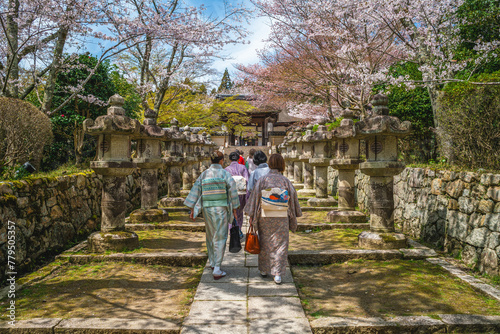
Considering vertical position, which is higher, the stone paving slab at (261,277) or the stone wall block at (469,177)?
the stone wall block at (469,177)

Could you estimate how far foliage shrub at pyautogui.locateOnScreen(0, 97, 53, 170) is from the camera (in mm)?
5840

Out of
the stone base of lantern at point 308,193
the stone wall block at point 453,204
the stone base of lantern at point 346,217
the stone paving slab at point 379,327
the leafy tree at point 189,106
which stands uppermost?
the leafy tree at point 189,106

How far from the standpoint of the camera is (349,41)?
Result: 10.6m

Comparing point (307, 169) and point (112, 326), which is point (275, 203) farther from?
point (307, 169)

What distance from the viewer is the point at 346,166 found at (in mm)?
7605

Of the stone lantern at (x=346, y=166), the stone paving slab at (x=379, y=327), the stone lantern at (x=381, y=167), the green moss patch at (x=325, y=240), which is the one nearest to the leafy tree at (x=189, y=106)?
the stone lantern at (x=346, y=166)

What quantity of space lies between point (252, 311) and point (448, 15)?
8602mm

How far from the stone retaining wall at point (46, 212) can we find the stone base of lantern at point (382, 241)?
17.1ft

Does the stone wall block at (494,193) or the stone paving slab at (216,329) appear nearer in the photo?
the stone paving slab at (216,329)

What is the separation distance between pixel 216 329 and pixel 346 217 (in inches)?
197

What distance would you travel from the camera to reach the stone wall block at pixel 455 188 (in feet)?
17.1

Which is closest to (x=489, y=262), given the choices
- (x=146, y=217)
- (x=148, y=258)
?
(x=148, y=258)

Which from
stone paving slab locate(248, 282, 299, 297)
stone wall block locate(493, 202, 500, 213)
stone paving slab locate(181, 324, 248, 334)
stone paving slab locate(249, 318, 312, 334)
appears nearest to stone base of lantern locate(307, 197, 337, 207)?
stone wall block locate(493, 202, 500, 213)

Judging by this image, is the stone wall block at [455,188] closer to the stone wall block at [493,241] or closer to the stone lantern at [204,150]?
the stone wall block at [493,241]
